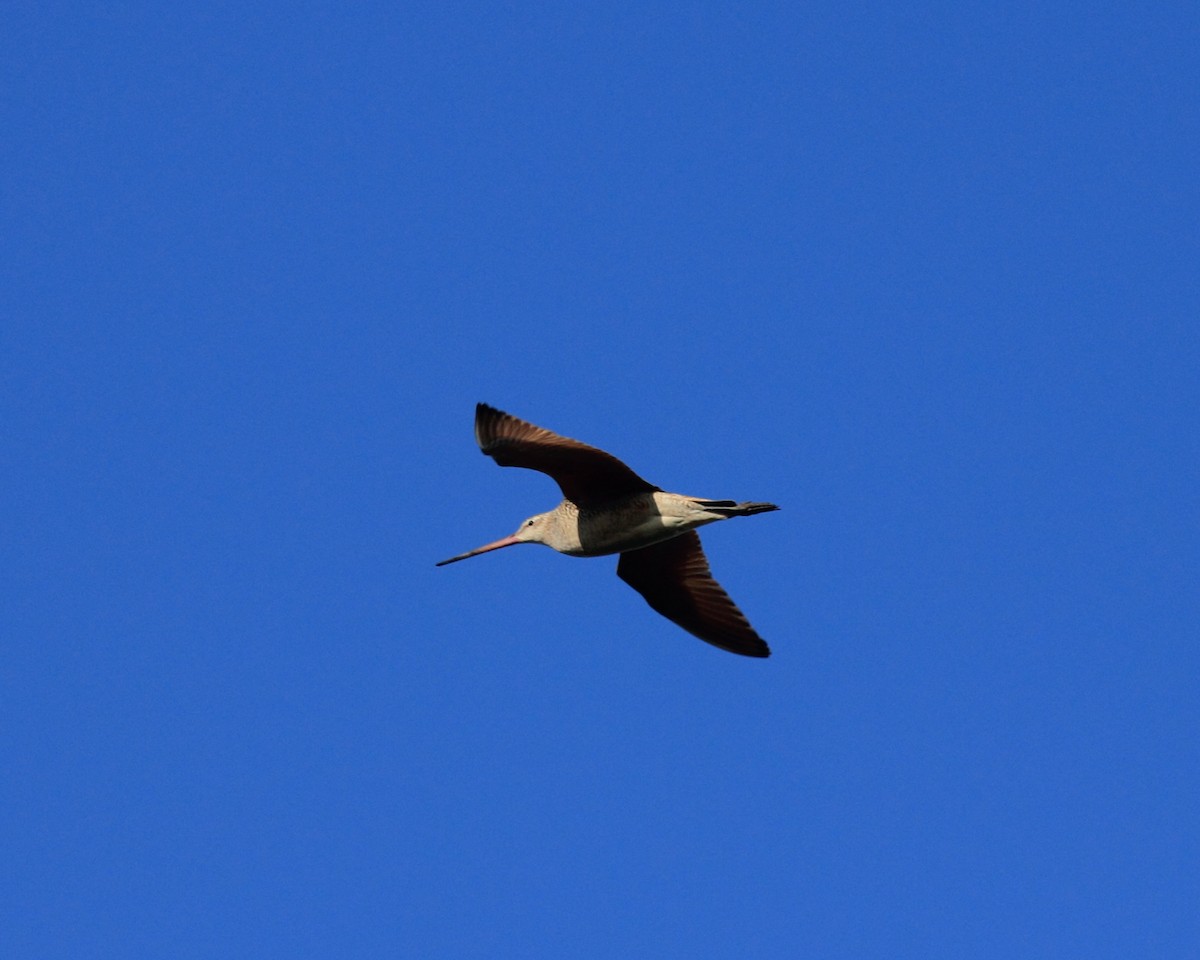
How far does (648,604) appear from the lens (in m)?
16.2

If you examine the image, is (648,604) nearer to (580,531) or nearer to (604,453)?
(580,531)

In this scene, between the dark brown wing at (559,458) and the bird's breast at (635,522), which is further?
the bird's breast at (635,522)

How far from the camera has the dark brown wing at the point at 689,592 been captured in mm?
15953

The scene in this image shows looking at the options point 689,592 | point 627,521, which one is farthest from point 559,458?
point 689,592

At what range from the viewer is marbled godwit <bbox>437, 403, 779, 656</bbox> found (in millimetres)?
13141

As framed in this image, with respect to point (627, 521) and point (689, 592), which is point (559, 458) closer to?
point (627, 521)

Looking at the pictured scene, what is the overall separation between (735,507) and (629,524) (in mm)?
1109

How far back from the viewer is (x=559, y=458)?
1352 centimetres

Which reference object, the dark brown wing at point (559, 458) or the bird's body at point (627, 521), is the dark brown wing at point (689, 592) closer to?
the bird's body at point (627, 521)

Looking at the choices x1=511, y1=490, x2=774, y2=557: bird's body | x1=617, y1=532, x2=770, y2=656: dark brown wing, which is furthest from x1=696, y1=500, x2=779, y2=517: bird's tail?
x1=617, y1=532, x2=770, y2=656: dark brown wing

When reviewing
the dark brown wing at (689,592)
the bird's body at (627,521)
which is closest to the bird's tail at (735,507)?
the bird's body at (627,521)

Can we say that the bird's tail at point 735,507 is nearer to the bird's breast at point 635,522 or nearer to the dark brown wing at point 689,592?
the bird's breast at point 635,522

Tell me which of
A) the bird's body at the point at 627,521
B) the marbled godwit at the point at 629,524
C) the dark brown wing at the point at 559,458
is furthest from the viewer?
the bird's body at the point at 627,521

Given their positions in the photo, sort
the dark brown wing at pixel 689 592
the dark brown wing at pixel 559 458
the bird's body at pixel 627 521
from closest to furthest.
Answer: the dark brown wing at pixel 559 458, the bird's body at pixel 627 521, the dark brown wing at pixel 689 592
